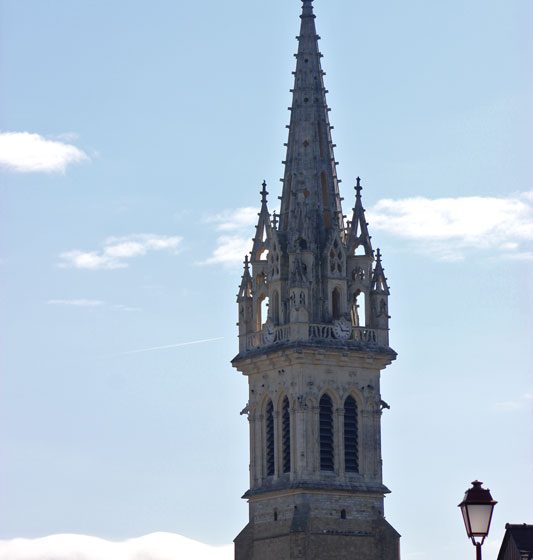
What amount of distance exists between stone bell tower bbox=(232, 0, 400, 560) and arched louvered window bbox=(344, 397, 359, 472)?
49 millimetres

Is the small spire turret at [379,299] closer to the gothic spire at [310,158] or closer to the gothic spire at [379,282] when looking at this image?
the gothic spire at [379,282]

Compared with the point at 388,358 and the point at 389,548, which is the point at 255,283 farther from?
the point at 389,548

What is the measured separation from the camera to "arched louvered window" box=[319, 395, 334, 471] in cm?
9219

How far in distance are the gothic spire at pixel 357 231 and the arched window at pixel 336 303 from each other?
8.31 feet

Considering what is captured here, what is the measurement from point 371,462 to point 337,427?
263cm

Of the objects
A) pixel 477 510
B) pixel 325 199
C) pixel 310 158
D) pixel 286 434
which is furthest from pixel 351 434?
pixel 477 510

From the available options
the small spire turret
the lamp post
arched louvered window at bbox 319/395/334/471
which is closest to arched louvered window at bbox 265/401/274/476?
arched louvered window at bbox 319/395/334/471

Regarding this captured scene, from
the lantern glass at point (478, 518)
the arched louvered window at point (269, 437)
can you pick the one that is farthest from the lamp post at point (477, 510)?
the arched louvered window at point (269, 437)

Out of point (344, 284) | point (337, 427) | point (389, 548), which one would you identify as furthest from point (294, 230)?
point (389, 548)

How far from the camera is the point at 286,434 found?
93.1m

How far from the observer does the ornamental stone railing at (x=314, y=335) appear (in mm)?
92438

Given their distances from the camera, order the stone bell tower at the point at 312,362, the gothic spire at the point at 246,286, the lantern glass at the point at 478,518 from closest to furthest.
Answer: the lantern glass at the point at 478,518 → the stone bell tower at the point at 312,362 → the gothic spire at the point at 246,286

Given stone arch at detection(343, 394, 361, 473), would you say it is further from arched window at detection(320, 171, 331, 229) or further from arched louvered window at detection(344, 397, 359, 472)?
arched window at detection(320, 171, 331, 229)

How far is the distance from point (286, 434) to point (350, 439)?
3.12 meters
